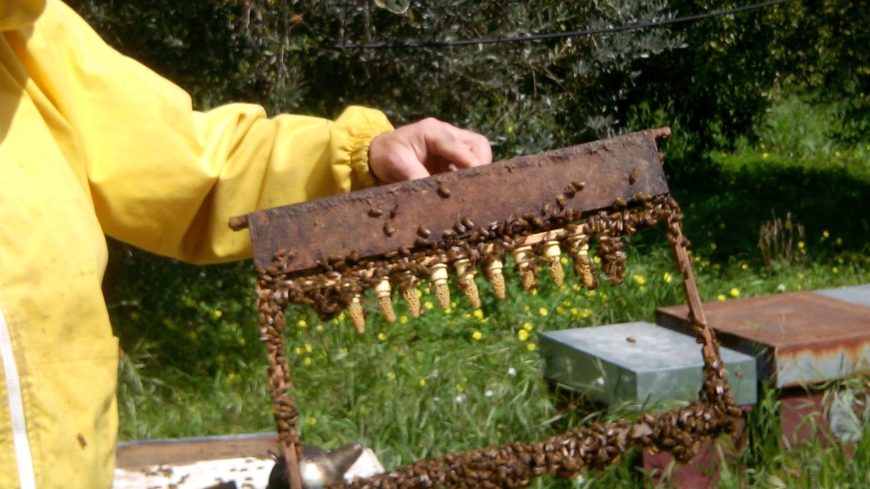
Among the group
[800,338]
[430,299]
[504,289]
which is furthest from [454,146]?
[430,299]

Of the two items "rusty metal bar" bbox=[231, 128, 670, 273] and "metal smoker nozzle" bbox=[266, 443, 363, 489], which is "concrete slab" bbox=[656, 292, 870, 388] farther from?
"rusty metal bar" bbox=[231, 128, 670, 273]

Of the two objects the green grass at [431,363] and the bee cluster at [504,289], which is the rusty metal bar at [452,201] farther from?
the green grass at [431,363]

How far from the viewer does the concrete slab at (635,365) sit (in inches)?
125

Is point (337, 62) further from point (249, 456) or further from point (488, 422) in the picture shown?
point (249, 456)

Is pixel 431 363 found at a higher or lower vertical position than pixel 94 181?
lower

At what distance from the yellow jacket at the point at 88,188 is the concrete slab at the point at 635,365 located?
1.48m

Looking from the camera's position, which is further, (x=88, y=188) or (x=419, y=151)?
(x=419, y=151)

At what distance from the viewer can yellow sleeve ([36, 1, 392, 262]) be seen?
1731mm

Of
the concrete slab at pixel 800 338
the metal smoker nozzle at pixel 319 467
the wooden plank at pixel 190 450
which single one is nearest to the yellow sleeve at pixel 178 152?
the metal smoker nozzle at pixel 319 467

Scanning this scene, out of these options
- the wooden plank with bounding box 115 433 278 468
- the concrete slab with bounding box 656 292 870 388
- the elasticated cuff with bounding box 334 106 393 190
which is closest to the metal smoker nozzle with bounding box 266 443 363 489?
the wooden plank with bounding box 115 433 278 468

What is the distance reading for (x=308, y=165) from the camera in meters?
1.93

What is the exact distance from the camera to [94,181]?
5.67 feet

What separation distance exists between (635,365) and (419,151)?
150cm

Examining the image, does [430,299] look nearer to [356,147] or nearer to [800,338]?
[800,338]
